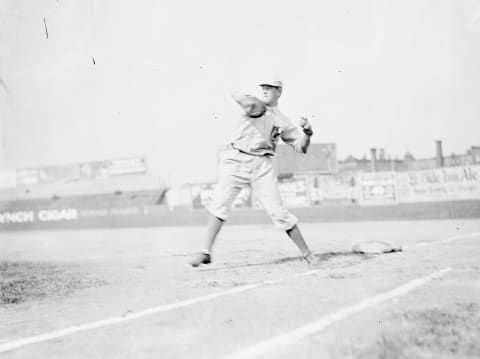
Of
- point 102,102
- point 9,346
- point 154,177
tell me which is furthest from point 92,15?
point 154,177

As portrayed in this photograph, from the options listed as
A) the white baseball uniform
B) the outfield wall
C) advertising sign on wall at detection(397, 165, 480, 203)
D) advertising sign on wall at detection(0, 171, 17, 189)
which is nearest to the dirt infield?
the white baseball uniform

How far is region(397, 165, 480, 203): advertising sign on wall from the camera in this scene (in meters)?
16.3

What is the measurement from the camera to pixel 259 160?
163 inches

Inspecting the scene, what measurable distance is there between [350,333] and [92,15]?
3824mm

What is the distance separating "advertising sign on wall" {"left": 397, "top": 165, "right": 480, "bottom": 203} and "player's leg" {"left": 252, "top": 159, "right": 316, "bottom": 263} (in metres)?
13.8

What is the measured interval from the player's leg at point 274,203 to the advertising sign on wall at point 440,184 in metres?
13.8

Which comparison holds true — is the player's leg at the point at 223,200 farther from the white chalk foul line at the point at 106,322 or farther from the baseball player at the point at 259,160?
the white chalk foul line at the point at 106,322

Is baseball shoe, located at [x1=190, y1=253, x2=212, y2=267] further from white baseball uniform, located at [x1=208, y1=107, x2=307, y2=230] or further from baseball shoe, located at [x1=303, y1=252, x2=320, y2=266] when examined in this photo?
baseball shoe, located at [x1=303, y1=252, x2=320, y2=266]

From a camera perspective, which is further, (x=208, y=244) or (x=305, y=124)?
(x=208, y=244)

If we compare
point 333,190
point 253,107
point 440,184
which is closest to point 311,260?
point 253,107

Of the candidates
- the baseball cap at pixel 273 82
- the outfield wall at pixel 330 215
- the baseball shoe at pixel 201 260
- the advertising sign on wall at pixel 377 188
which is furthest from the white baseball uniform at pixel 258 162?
the advertising sign on wall at pixel 377 188

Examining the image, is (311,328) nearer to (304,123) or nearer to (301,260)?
(304,123)

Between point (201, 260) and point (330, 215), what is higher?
point (201, 260)

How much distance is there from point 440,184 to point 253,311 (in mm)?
16268
